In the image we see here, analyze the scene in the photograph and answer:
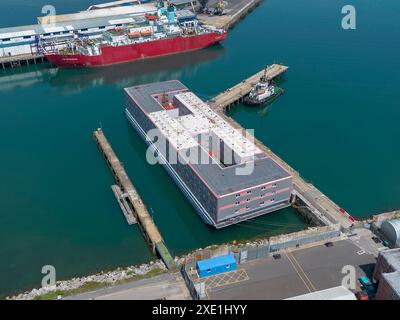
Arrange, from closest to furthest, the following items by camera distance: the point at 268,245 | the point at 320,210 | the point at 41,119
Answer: the point at 268,245, the point at 320,210, the point at 41,119

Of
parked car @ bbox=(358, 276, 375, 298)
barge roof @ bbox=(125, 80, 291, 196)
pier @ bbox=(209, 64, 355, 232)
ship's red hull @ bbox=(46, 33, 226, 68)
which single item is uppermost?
ship's red hull @ bbox=(46, 33, 226, 68)

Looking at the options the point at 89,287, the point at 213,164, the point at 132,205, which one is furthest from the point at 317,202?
the point at 89,287

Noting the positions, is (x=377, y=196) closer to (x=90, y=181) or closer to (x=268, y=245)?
(x=268, y=245)

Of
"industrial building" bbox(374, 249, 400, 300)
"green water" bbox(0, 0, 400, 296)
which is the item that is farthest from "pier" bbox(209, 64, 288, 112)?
"industrial building" bbox(374, 249, 400, 300)

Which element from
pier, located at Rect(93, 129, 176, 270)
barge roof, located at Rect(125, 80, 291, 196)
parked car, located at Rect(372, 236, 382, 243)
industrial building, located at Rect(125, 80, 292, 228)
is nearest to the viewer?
parked car, located at Rect(372, 236, 382, 243)

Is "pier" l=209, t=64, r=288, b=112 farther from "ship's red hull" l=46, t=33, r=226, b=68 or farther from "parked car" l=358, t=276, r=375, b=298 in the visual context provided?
"parked car" l=358, t=276, r=375, b=298

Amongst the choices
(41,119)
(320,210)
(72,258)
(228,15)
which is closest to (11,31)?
(41,119)

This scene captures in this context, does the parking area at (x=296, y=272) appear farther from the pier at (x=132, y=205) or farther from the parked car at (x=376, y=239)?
the pier at (x=132, y=205)
